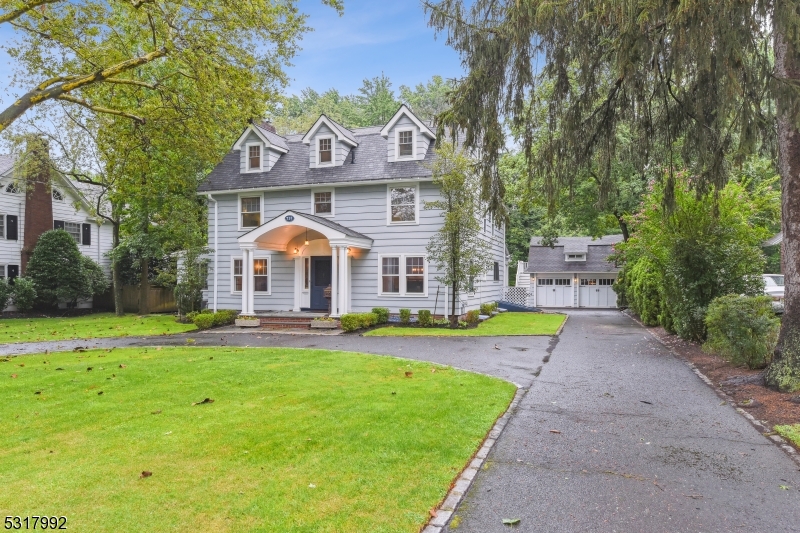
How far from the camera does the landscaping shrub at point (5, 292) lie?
71.4 ft

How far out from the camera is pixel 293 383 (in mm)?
7586

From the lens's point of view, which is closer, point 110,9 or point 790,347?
point 790,347

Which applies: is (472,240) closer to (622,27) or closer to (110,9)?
(622,27)

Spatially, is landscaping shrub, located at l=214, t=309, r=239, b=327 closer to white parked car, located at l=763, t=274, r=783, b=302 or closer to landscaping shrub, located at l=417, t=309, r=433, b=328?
landscaping shrub, located at l=417, t=309, r=433, b=328

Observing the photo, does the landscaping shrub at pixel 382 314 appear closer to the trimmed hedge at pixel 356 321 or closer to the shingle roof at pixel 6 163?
the trimmed hedge at pixel 356 321

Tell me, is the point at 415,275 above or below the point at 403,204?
below

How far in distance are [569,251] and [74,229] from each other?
30422mm

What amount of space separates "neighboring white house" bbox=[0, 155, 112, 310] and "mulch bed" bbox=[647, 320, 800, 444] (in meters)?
28.6

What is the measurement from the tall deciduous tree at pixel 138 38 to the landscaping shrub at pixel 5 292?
13082 millimetres

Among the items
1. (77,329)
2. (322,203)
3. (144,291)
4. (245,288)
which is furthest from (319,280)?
(144,291)

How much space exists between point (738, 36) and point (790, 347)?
15.5 ft

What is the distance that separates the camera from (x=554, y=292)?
3300 centimetres

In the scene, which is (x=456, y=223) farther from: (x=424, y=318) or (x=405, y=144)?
(x=405, y=144)

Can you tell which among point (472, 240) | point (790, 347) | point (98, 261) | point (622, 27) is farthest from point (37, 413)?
point (98, 261)
